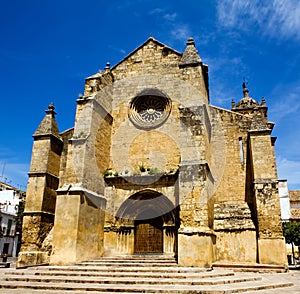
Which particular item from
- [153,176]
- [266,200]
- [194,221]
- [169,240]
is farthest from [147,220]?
[266,200]

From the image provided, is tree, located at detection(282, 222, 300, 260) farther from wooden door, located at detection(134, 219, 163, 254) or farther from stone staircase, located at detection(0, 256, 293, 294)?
stone staircase, located at detection(0, 256, 293, 294)

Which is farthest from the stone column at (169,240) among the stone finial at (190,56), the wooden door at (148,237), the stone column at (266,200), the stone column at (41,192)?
the stone finial at (190,56)

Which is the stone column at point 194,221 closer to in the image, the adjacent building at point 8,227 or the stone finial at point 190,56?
→ the stone finial at point 190,56

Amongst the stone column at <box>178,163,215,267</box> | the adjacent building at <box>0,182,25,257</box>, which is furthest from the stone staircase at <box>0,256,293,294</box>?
the adjacent building at <box>0,182,25,257</box>

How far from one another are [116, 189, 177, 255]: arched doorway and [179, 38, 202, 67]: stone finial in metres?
5.27

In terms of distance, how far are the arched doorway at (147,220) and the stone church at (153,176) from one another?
4cm

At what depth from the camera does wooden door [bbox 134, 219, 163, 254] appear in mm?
11516

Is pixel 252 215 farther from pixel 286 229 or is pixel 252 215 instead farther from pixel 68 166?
pixel 286 229

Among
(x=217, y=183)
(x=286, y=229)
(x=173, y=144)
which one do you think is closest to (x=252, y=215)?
(x=217, y=183)

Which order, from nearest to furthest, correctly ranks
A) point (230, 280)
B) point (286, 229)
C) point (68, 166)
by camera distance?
point (230, 280) → point (68, 166) → point (286, 229)

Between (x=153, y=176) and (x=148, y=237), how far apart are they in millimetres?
2384

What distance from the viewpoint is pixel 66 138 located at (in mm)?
14117

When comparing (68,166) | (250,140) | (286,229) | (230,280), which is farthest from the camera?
(286,229)

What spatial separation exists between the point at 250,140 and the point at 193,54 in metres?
4.15
